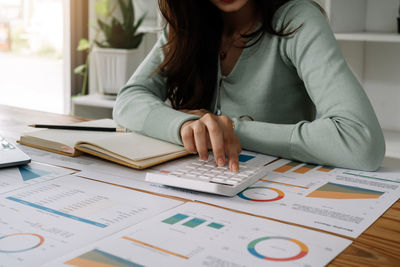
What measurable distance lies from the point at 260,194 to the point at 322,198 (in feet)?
0.30

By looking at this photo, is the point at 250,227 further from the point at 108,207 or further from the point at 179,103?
the point at 179,103

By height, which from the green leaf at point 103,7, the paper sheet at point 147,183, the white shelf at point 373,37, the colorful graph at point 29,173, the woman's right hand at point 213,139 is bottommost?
the colorful graph at point 29,173

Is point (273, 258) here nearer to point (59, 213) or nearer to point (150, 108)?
point (59, 213)

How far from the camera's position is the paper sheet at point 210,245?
0.52 metres

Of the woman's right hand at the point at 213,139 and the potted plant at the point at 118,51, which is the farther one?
the potted plant at the point at 118,51

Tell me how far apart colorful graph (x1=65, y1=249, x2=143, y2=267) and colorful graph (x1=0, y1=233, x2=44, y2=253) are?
6cm

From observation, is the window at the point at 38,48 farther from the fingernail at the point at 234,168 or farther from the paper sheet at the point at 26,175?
the fingernail at the point at 234,168

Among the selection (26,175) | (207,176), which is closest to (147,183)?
(207,176)

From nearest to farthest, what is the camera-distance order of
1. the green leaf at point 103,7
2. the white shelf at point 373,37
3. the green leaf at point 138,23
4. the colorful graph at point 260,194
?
the colorful graph at point 260,194
the white shelf at point 373,37
the green leaf at point 138,23
the green leaf at point 103,7

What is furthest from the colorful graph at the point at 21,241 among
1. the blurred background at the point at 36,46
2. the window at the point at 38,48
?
the blurred background at the point at 36,46

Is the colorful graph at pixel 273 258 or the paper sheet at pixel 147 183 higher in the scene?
the colorful graph at pixel 273 258

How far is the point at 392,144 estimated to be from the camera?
186 centimetres

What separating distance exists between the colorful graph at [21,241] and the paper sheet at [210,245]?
0.05 metres

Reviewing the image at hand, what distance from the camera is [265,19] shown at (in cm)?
124
